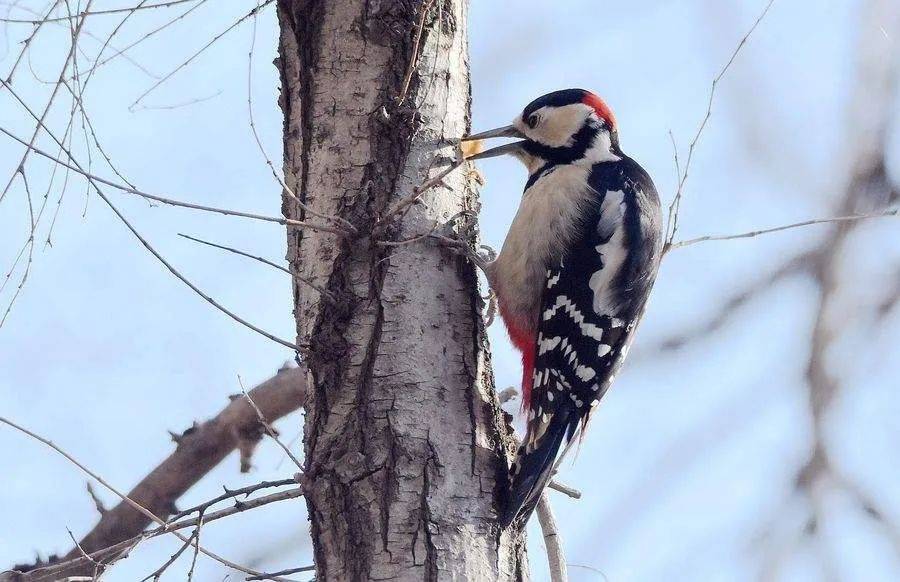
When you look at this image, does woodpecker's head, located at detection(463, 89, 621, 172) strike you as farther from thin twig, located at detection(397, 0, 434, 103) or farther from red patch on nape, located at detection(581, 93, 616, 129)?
thin twig, located at detection(397, 0, 434, 103)

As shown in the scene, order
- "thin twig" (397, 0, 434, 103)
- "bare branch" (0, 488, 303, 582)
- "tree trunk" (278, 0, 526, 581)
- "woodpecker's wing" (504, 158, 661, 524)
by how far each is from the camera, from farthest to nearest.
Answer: "woodpecker's wing" (504, 158, 661, 524) < "thin twig" (397, 0, 434, 103) < "bare branch" (0, 488, 303, 582) < "tree trunk" (278, 0, 526, 581)

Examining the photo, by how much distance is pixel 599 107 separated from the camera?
3.82m

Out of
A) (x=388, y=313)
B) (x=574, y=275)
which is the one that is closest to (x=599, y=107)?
(x=574, y=275)

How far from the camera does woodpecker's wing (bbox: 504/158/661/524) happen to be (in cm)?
316

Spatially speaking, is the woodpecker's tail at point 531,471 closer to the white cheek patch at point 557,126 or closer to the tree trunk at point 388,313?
the tree trunk at point 388,313

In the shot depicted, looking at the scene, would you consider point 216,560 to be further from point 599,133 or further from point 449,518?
point 599,133

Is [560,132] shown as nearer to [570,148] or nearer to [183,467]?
[570,148]

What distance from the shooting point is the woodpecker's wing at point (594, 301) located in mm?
3160

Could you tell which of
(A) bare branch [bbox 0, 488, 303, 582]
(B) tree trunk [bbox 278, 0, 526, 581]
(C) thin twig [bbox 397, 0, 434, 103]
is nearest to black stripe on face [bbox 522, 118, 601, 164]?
(B) tree trunk [bbox 278, 0, 526, 581]

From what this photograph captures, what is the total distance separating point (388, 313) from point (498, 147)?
98 centimetres

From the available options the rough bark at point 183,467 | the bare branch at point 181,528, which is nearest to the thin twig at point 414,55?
the bare branch at point 181,528

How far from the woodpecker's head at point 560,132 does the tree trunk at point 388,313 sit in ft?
1.92

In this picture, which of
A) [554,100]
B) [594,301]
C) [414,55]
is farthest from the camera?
[554,100]

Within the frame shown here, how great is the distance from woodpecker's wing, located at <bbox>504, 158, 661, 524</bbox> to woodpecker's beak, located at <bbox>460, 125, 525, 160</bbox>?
0.93 feet
